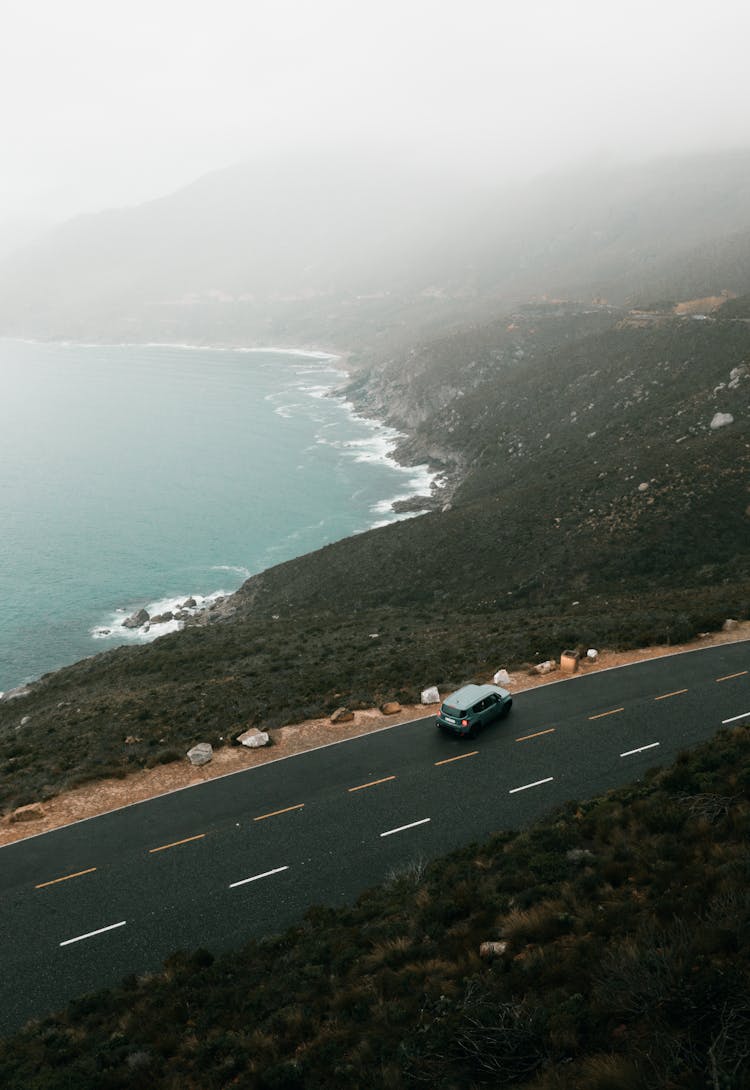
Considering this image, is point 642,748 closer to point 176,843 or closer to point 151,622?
point 176,843

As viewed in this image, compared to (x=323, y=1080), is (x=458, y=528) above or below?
above

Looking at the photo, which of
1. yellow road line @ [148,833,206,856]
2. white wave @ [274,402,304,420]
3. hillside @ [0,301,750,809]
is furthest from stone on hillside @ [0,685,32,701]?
white wave @ [274,402,304,420]

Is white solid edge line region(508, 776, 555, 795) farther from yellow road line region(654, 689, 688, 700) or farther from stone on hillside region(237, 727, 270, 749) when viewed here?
stone on hillside region(237, 727, 270, 749)

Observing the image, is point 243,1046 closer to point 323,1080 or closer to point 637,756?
point 323,1080

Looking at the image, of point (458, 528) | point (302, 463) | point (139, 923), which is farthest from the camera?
point (302, 463)

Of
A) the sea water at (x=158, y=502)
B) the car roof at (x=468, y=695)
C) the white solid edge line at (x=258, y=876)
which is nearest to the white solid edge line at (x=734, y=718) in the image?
the car roof at (x=468, y=695)

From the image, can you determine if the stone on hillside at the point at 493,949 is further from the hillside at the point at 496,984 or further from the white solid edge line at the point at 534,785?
the white solid edge line at the point at 534,785

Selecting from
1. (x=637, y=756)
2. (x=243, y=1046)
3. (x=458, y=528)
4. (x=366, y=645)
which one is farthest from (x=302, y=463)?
(x=243, y=1046)
